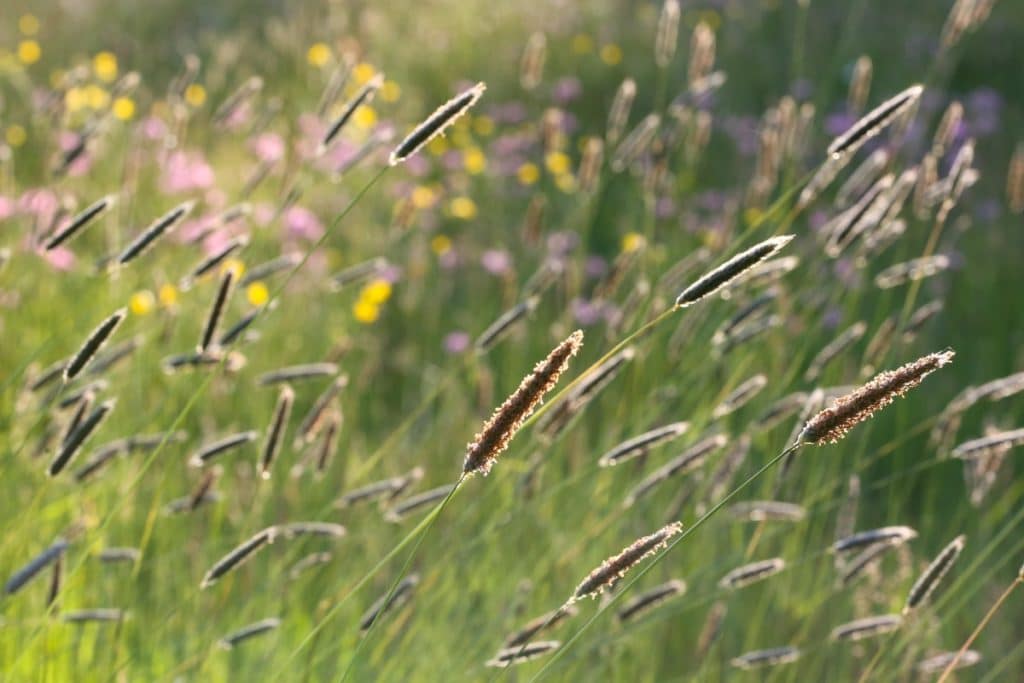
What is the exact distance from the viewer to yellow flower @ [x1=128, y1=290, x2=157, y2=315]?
10.1 ft

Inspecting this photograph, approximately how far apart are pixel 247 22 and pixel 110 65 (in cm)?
273

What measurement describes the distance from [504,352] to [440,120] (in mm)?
2657

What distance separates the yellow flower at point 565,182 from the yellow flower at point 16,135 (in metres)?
2.01

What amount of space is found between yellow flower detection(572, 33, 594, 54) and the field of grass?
0.11 m

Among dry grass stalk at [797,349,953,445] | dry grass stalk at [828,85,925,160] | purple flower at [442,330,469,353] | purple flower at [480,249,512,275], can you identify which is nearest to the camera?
dry grass stalk at [797,349,953,445]

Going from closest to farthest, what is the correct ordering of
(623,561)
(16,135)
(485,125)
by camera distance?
1. (623,561)
2. (16,135)
3. (485,125)

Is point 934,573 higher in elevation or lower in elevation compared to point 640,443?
lower

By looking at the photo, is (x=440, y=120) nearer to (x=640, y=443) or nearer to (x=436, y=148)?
(x=640, y=443)

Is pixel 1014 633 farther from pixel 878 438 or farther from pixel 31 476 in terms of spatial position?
pixel 31 476

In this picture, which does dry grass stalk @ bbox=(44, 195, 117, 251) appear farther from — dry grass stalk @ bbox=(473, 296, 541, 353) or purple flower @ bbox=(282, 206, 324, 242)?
purple flower @ bbox=(282, 206, 324, 242)

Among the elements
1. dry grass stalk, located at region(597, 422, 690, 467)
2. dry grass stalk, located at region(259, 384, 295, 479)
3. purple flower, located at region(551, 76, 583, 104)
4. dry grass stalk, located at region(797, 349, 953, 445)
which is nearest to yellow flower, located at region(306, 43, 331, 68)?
purple flower, located at region(551, 76, 583, 104)

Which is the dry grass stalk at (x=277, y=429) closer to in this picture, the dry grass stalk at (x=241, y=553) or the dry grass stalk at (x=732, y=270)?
the dry grass stalk at (x=241, y=553)

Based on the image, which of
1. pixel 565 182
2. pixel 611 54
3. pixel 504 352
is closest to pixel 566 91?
pixel 565 182

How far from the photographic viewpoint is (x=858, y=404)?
3.44 ft
